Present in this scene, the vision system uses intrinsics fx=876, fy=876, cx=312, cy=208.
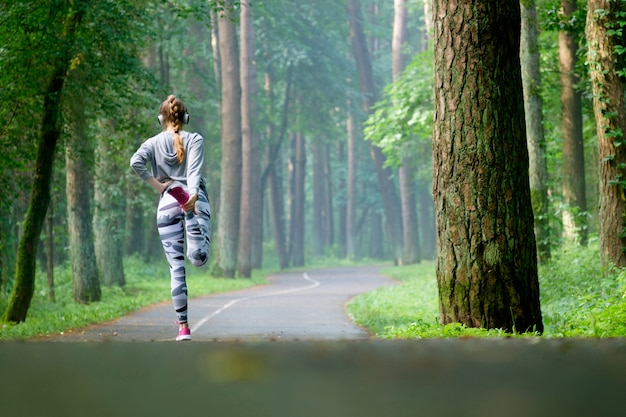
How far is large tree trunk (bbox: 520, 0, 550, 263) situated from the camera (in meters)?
20.5

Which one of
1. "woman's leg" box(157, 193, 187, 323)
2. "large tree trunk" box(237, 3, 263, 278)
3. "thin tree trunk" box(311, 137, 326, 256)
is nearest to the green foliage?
"large tree trunk" box(237, 3, 263, 278)

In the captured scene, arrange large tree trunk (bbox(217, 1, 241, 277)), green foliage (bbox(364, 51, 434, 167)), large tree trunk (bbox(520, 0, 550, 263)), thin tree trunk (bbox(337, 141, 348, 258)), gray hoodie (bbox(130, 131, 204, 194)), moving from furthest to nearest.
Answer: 1. thin tree trunk (bbox(337, 141, 348, 258))
2. large tree trunk (bbox(217, 1, 241, 277))
3. green foliage (bbox(364, 51, 434, 167))
4. large tree trunk (bbox(520, 0, 550, 263))
5. gray hoodie (bbox(130, 131, 204, 194))

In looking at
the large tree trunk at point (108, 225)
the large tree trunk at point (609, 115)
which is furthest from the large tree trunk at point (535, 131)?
the large tree trunk at point (108, 225)

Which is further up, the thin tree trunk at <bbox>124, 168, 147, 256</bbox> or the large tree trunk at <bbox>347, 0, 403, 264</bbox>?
the large tree trunk at <bbox>347, 0, 403, 264</bbox>

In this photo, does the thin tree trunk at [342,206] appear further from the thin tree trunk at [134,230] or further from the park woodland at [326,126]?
the thin tree trunk at [134,230]

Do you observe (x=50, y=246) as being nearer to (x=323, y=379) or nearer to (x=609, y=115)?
(x=609, y=115)

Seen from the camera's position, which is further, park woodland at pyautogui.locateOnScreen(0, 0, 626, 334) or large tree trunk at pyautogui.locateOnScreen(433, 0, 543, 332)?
park woodland at pyautogui.locateOnScreen(0, 0, 626, 334)

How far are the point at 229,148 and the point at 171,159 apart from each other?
30.5 meters

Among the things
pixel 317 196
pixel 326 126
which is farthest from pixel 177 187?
pixel 317 196

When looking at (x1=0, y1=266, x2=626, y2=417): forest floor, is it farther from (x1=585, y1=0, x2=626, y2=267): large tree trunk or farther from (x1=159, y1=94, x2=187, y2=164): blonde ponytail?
(x1=585, y1=0, x2=626, y2=267): large tree trunk

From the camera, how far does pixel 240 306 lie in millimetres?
21891

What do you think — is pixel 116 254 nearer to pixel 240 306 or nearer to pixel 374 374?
pixel 240 306

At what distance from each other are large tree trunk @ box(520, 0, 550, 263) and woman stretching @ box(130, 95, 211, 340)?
1414 centimetres

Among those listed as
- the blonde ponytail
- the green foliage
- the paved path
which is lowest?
the paved path
